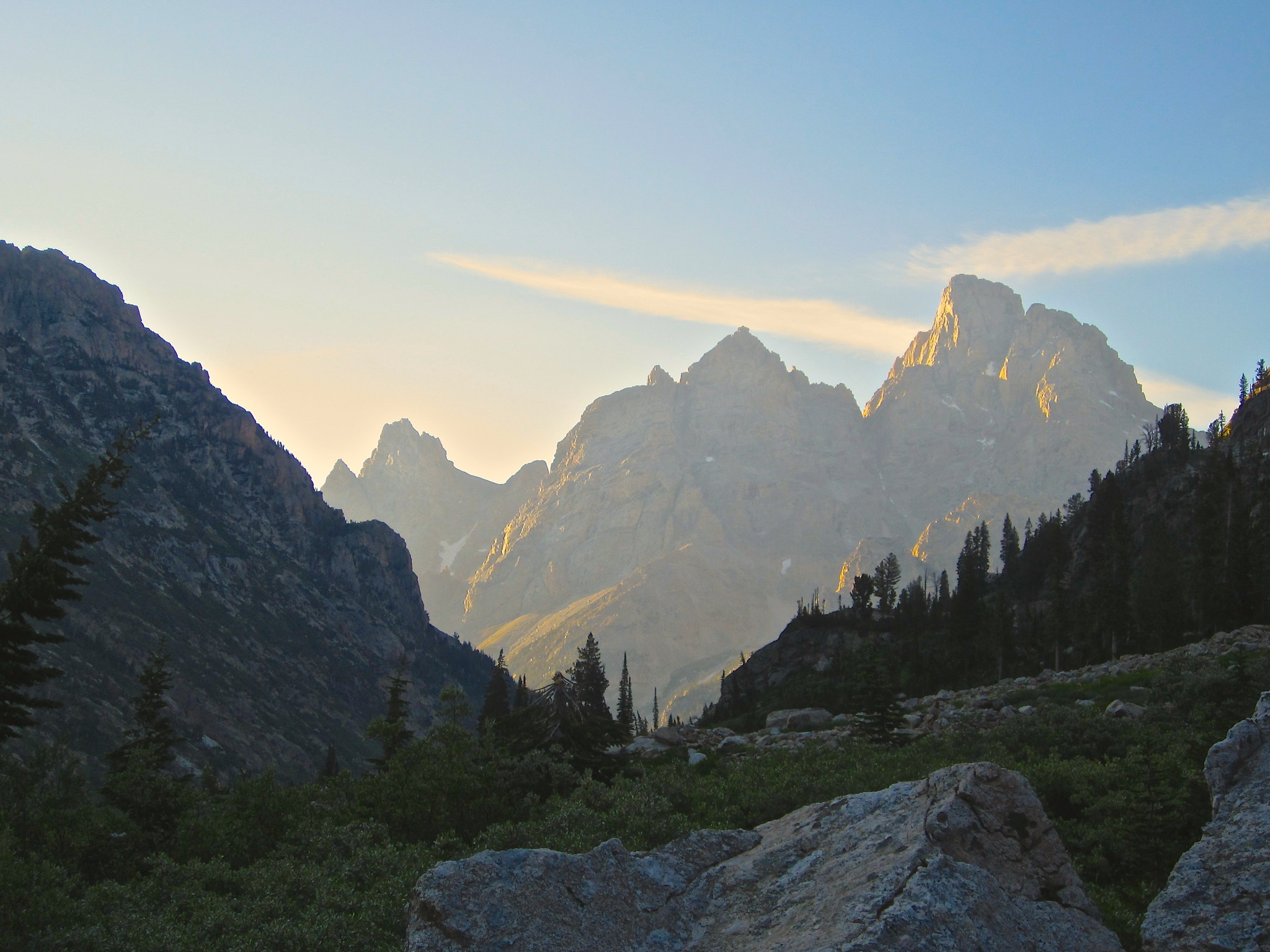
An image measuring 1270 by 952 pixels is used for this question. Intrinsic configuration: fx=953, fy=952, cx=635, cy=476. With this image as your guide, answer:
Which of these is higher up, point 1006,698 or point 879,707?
point 1006,698

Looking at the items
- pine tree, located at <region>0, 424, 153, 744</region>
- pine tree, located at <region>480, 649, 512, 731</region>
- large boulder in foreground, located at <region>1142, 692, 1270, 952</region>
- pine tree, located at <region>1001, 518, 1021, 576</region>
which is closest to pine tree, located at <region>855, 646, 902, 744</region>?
large boulder in foreground, located at <region>1142, 692, 1270, 952</region>

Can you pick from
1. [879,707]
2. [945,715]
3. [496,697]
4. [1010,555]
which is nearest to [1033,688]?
[945,715]

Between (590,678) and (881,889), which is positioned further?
(590,678)

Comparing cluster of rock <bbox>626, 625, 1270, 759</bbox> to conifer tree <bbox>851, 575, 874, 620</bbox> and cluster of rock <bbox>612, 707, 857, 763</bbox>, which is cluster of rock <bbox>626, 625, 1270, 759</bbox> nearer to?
cluster of rock <bbox>612, 707, 857, 763</bbox>

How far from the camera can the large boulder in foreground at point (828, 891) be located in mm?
11742

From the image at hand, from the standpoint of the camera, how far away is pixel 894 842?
1327 cm

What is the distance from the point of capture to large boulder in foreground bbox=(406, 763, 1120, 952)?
11742 mm

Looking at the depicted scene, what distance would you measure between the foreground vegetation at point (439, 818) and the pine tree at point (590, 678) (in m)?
73.7

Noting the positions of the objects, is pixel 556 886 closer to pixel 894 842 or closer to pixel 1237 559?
pixel 894 842

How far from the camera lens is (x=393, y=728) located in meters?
52.4

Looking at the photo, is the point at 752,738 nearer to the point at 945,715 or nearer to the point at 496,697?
the point at 945,715

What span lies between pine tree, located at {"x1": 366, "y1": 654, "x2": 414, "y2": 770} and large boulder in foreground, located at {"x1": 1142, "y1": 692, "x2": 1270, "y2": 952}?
1019 inches

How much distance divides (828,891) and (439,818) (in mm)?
17389

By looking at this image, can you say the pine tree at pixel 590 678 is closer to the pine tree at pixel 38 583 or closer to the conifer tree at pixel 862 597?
the conifer tree at pixel 862 597
